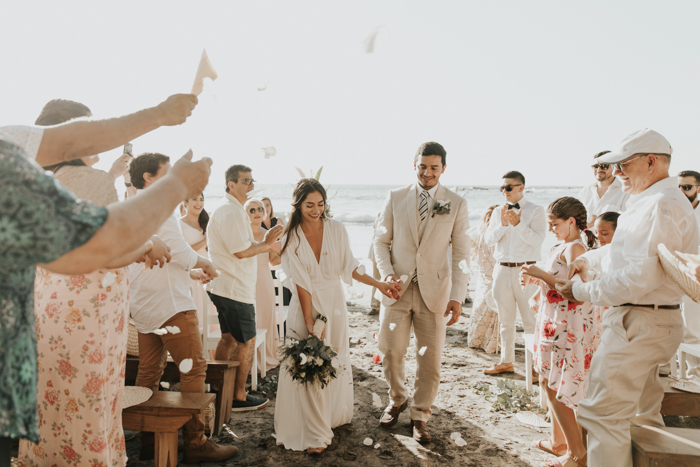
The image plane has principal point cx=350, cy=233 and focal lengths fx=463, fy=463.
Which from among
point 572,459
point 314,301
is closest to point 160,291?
point 314,301

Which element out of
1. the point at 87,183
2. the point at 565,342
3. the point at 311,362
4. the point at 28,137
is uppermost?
the point at 28,137

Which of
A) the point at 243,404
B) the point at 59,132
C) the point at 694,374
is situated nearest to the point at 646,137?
the point at 59,132

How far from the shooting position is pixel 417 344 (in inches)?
169

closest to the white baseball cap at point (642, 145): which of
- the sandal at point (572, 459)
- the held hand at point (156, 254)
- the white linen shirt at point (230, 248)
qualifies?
the sandal at point (572, 459)

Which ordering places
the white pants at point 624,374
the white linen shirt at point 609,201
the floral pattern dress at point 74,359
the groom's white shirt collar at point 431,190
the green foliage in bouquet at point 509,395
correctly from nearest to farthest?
the floral pattern dress at point 74,359 < the white pants at point 624,374 < the groom's white shirt collar at point 431,190 < the green foliage in bouquet at point 509,395 < the white linen shirt at point 609,201

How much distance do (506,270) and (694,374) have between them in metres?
2.23

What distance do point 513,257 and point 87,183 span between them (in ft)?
15.6

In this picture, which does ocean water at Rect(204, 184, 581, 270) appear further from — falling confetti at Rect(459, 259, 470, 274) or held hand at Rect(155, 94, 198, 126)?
held hand at Rect(155, 94, 198, 126)

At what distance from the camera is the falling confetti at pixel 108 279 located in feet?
7.59

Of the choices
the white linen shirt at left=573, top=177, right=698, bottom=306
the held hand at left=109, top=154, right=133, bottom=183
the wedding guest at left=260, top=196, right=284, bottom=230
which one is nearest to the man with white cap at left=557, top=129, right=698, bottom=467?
the white linen shirt at left=573, top=177, right=698, bottom=306

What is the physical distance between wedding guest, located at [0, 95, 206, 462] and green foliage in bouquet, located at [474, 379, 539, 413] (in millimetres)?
4225

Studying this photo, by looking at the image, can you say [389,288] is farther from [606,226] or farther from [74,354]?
[74,354]

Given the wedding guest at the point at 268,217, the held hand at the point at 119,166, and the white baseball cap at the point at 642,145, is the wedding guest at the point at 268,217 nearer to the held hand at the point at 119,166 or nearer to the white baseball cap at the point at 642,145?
the held hand at the point at 119,166

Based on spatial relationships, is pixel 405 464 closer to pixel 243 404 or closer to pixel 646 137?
pixel 243 404
